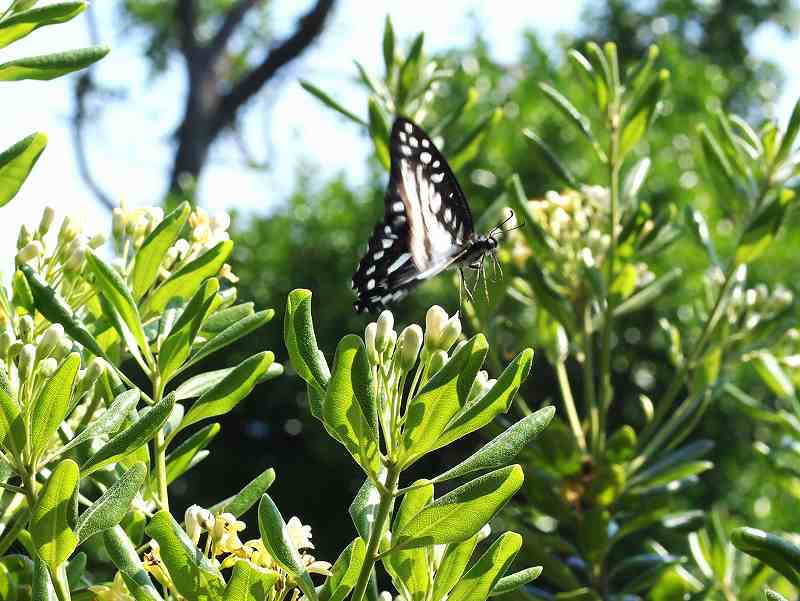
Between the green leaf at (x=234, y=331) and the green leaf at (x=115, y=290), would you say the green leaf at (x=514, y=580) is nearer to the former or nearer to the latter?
the green leaf at (x=234, y=331)

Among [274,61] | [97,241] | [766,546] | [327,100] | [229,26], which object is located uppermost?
[229,26]

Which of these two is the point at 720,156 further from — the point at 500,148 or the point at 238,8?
the point at 238,8

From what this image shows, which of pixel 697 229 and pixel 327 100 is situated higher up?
pixel 327 100

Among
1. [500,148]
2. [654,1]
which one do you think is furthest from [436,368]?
[654,1]

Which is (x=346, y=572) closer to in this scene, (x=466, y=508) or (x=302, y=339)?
(x=466, y=508)

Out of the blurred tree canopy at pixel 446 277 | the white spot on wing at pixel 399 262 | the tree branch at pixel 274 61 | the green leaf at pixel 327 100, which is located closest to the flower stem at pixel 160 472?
the white spot on wing at pixel 399 262

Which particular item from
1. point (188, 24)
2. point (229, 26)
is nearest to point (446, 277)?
point (188, 24)

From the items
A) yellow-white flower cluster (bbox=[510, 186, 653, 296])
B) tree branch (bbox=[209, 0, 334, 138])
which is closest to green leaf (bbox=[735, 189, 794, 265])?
yellow-white flower cluster (bbox=[510, 186, 653, 296])
